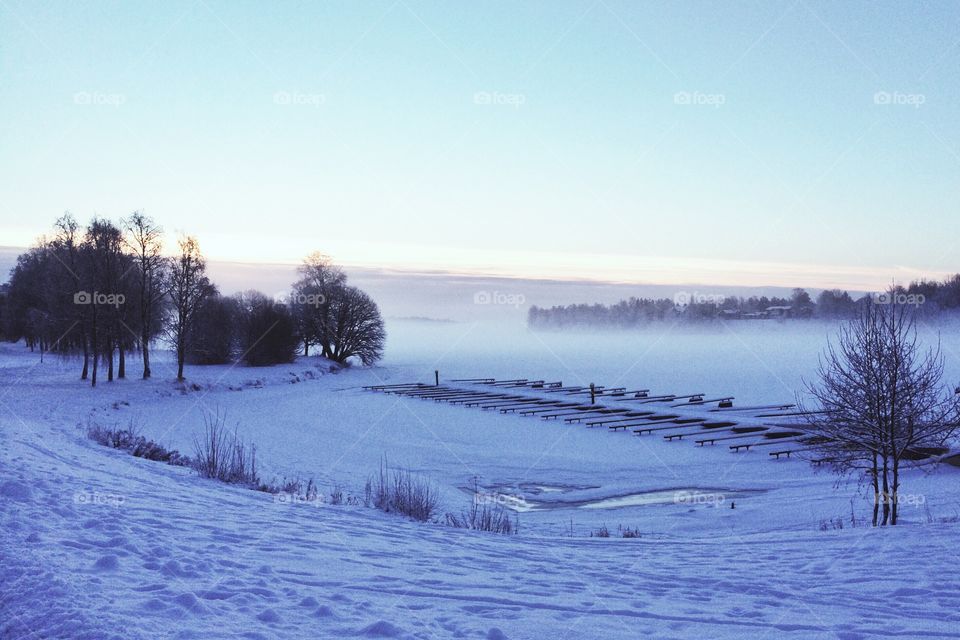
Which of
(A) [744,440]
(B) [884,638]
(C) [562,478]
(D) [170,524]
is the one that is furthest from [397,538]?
(A) [744,440]

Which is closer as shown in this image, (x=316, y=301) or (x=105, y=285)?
(x=105, y=285)

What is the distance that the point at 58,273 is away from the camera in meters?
42.6

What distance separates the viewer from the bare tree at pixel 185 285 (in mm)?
46531

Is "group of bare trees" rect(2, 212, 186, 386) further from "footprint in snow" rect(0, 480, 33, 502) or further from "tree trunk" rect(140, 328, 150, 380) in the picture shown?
"footprint in snow" rect(0, 480, 33, 502)

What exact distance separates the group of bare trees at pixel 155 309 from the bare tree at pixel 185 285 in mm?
72

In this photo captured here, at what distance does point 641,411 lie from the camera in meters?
39.7
